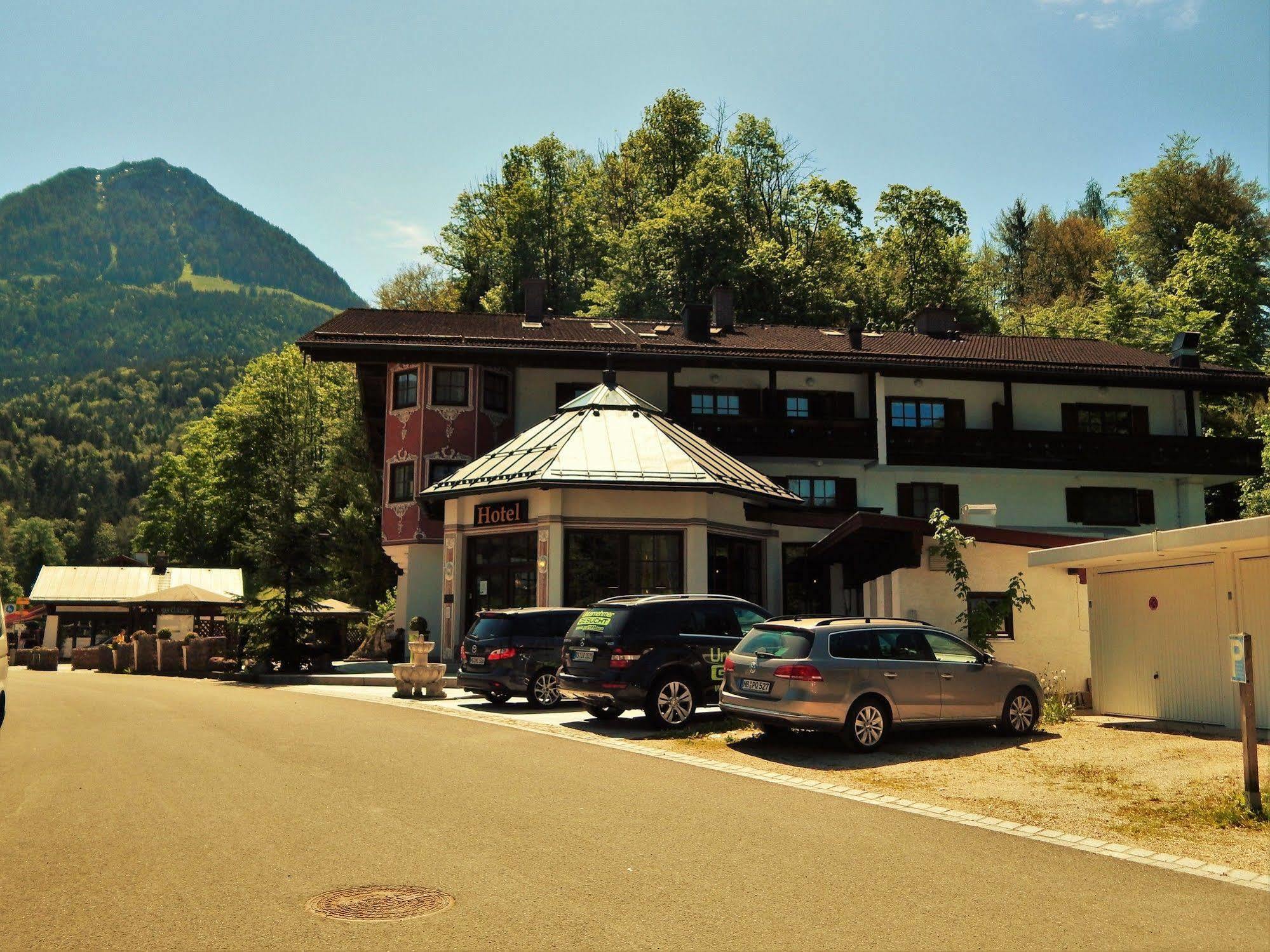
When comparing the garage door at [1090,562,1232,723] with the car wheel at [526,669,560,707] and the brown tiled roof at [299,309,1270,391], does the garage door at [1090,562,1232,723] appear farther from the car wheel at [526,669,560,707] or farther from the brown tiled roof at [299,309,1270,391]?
the brown tiled roof at [299,309,1270,391]

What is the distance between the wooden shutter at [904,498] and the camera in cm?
3722

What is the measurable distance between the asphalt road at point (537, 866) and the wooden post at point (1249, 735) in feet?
7.66

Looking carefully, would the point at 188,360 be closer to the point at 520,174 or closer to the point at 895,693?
the point at 520,174

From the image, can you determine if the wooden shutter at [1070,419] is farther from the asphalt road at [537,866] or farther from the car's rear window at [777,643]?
the asphalt road at [537,866]

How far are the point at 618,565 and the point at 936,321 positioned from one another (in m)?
22.9

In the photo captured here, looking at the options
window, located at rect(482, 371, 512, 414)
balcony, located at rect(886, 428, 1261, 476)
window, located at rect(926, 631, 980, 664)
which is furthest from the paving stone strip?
balcony, located at rect(886, 428, 1261, 476)

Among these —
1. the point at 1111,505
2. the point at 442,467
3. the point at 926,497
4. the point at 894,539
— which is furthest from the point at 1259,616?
the point at 1111,505

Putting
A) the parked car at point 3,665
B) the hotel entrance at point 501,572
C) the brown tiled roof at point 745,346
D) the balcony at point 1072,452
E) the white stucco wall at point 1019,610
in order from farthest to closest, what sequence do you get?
1. the balcony at point 1072,452
2. the brown tiled roof at point 745,346
3. the hotel entrance at point 501,572
4. the white stucco wall at point 1019,610
5. the parked car at point 3,665

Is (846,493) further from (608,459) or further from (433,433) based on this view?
(433,433)

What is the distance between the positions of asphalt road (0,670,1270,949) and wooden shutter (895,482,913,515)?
85.3ft

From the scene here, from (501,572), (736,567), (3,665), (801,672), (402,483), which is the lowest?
(801,672)

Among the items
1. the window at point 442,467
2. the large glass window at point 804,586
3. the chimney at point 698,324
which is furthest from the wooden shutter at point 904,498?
the window at point 442,467

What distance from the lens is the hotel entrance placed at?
1077 inches

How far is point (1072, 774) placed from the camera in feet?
40.5
